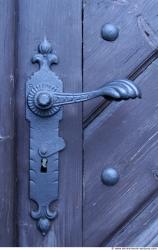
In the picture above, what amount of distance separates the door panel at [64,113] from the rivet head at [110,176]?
0.05 m

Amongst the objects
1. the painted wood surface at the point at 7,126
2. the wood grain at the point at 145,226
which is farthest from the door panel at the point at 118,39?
the wood grain at the point at 145,226

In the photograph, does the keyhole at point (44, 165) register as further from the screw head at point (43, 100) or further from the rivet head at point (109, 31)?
the rivet head at point (109, 31)

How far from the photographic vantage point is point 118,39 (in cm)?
90

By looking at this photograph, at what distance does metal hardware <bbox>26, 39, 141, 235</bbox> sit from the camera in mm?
882

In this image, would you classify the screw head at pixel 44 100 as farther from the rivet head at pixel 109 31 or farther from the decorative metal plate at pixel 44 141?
the rivet head at pixel 109 31

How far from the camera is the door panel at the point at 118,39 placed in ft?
2.94

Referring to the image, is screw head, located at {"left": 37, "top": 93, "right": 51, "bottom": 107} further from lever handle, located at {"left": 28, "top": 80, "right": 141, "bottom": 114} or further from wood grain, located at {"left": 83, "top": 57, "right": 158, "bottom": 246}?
wood grain, located at {"left": 83, "top": 57, "right": 158, "bottom": 246}

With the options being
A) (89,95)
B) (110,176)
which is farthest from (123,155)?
(89,95)

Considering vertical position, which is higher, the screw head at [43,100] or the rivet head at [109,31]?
the rivet head at [109,31]

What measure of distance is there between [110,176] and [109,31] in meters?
0.27

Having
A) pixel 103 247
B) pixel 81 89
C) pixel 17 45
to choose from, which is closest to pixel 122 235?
pixel 103 247

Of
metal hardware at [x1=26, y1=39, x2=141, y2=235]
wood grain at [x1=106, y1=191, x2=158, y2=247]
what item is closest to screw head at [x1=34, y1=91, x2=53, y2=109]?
metal hardware at [x1=26, y1=39, x2=141, y2=235]

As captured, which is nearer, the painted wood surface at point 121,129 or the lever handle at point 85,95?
the lever handle at point 85,95

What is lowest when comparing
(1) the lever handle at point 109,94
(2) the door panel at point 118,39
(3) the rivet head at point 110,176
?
(3) the rivet head at point 110,176
